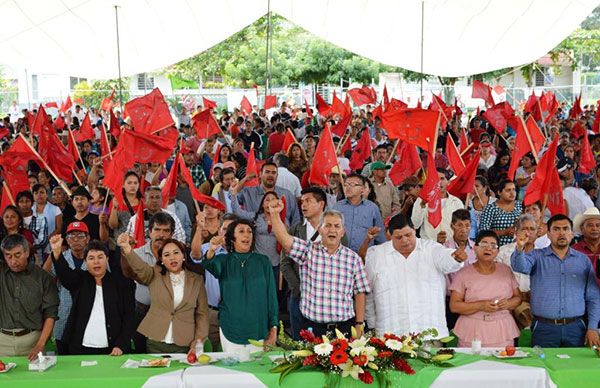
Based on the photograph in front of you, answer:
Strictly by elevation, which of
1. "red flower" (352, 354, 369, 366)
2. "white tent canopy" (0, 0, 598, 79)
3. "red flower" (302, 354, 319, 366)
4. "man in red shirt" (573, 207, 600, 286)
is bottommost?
"red flower" (302, 354, 319, 366)

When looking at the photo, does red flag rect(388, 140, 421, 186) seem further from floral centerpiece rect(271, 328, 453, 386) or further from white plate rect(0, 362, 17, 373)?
white plate rect(0, 362, 17, 373)

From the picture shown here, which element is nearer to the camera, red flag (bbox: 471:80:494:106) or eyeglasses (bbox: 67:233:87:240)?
eyeglasses (bbox: 67:233:87:240)

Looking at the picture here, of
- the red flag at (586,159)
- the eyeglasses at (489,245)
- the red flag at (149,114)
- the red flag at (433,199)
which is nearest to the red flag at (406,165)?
the red flag at (433,199)

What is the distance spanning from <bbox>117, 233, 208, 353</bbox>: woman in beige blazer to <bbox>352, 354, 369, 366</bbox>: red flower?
1.73 metres

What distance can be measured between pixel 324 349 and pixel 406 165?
23.0 feet

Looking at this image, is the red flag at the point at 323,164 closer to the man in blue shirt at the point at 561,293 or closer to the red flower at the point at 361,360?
the man in blue shirt at the point at 561,293

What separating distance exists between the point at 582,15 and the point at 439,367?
2346cm

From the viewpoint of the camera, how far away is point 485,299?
7125 millimetres

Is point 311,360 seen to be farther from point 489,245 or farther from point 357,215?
point 357,215

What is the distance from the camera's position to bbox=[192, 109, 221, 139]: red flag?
1652cm

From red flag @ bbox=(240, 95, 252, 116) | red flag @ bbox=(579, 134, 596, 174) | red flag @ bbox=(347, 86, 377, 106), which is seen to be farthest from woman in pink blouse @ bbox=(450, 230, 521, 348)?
red flag @ bbox=(240, 95, 252, 116)

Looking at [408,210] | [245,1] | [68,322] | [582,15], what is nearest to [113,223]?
[68,322]

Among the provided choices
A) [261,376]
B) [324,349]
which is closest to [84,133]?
[261,376]

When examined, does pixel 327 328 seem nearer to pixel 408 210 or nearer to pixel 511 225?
pixel 511 225
